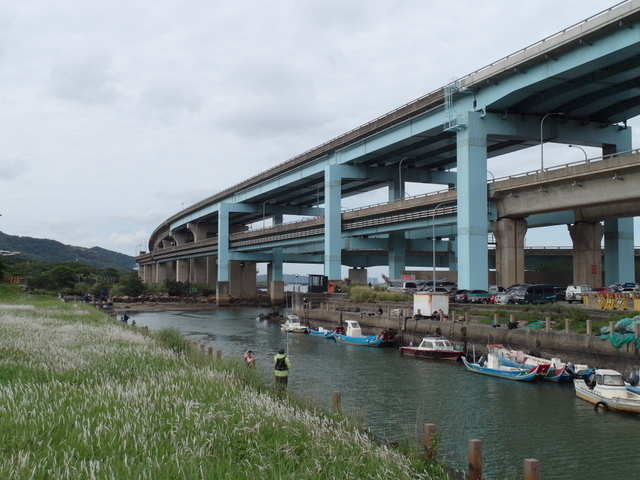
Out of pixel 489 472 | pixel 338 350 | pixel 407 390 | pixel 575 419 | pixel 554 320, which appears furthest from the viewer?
pixel 338 350

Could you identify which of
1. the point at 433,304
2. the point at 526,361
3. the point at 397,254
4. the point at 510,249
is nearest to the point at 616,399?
the point at 526,361

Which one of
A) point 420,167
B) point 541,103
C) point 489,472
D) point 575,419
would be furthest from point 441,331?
point 420,167

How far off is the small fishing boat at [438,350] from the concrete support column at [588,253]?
69.2ft

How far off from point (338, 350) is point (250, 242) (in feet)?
210

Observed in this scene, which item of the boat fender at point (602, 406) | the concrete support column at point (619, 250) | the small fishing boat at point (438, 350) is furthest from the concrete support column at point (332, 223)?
the boat fender at point (602, 406)

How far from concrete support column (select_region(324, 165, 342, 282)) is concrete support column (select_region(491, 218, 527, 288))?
26226 mm

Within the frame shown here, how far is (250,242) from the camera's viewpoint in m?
107

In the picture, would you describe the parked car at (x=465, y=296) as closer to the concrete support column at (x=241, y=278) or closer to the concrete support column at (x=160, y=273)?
the concrete support column at (x=241, y=278)

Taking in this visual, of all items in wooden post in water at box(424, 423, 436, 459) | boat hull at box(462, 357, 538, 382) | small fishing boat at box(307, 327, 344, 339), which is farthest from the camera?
small fishing boat at box(307, 327, 344, 339)

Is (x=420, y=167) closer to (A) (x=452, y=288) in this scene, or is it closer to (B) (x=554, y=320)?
(A) (x=452, y=288)

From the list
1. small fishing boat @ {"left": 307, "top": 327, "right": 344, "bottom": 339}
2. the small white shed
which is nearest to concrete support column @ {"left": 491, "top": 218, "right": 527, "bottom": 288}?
the small white shed

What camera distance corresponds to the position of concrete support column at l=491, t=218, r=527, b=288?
168 feet

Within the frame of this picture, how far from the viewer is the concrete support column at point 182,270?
146700 millimetres

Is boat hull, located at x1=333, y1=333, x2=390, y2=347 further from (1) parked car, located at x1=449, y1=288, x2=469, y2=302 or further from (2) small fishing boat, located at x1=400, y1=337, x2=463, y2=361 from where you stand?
(1) parked car, located at x1=449, y1=288, x2=469, y2=302
